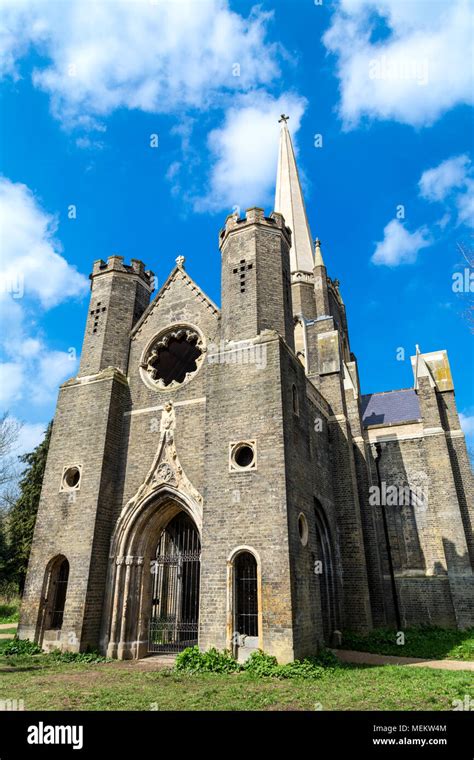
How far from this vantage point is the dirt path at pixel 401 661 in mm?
11203

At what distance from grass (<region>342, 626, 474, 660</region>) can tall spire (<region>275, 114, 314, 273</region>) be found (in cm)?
1985

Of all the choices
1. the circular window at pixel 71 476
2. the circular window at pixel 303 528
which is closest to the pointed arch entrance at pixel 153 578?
the circular window at pixel 71 476

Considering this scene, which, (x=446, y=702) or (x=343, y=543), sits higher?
(x=343, y=543)

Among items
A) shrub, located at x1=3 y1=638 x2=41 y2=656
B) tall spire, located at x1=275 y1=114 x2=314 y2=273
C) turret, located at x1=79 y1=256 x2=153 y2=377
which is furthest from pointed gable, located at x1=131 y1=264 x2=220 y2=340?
tall spire, located at x1=275 y1=114 x2=314 y2=273

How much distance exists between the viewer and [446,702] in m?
7.09

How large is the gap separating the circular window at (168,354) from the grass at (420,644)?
31.6 feet

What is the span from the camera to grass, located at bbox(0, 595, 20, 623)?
25.8 meters

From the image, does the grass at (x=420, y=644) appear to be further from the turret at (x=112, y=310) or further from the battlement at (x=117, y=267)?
the battlement at (x=117, y=267)
